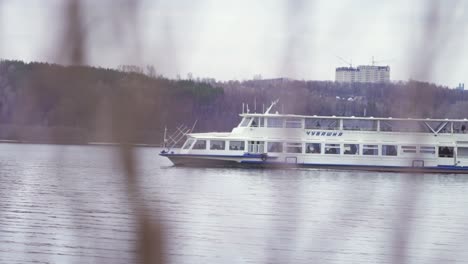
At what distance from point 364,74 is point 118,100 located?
402 millimetres

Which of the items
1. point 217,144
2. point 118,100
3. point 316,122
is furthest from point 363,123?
point 217,144

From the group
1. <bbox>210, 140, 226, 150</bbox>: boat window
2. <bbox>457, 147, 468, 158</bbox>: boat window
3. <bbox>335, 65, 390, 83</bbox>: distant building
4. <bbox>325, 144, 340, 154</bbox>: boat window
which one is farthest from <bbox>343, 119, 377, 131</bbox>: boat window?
<bbox>457, 147, 468, 158</bbox>: boat window

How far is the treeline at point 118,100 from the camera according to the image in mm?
1010

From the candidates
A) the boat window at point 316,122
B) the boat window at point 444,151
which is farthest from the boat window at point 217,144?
the boat window at point 316,122

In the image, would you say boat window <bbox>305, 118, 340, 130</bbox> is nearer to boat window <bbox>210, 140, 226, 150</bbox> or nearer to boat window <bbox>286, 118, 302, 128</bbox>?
boat window <bbox>286, 118, 302, 128</bbox>

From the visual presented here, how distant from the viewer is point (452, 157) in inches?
1661

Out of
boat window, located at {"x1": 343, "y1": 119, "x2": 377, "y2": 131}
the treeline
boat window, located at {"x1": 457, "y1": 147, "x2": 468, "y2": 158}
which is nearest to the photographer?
the treeline

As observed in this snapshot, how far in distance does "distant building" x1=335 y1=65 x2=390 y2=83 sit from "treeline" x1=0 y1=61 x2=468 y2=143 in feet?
0.06

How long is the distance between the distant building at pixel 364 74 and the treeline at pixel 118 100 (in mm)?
18

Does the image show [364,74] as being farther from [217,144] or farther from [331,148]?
[217,144]

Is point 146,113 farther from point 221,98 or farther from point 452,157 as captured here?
point 452,157

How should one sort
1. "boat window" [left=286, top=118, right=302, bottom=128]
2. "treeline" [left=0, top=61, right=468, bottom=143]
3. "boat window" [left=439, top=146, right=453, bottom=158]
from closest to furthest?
"treeline" [left=0, top=61, right=468, bottom=143], "boat window" [left=286, top=118, right=302, bottom=128], "boat window" [left=439, top=146, right=453, bottom=158]

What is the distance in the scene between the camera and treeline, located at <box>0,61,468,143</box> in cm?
101

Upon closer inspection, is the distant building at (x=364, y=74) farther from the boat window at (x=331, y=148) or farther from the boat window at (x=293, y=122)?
the boat window at (x=331, y=148)
